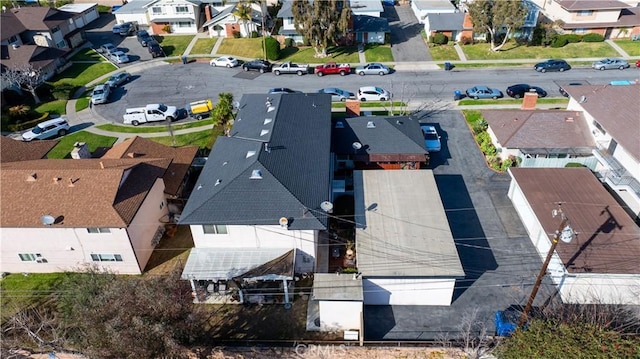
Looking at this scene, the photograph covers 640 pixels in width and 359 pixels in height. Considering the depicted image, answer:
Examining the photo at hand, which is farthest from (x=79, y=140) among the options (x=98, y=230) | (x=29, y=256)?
(x=98, y=230)

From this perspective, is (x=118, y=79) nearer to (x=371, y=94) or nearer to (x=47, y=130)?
(x=47, y=130)

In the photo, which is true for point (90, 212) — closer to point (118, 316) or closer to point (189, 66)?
point (118, 316)

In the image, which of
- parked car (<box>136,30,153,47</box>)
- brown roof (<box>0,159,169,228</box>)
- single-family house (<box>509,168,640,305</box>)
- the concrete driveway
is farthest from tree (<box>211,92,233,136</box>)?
parked car (<box>136,30,153,47</box>)

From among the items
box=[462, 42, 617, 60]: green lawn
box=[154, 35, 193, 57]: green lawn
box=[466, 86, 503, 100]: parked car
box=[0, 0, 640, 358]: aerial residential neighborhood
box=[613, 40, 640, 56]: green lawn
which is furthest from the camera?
box=[154, 35, 193, 57]: green lawn

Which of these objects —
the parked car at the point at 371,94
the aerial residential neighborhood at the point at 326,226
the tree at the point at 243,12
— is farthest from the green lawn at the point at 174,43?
the parked car at the point at 371,94

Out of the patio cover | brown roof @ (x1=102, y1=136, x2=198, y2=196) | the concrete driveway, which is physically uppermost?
brown roof @ (x1=102, y1=136, x2=198, y2=196)

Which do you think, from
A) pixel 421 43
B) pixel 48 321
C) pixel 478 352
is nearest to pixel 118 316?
pixel 48 321

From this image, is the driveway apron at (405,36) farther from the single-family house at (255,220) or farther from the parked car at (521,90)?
the single-family house at (255,220)

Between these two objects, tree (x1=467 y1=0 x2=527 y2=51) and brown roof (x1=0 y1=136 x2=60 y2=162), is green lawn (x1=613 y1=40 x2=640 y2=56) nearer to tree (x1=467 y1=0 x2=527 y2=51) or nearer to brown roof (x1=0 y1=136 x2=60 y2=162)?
tree (x1=467 y1=0 x2=527 y2=51)
